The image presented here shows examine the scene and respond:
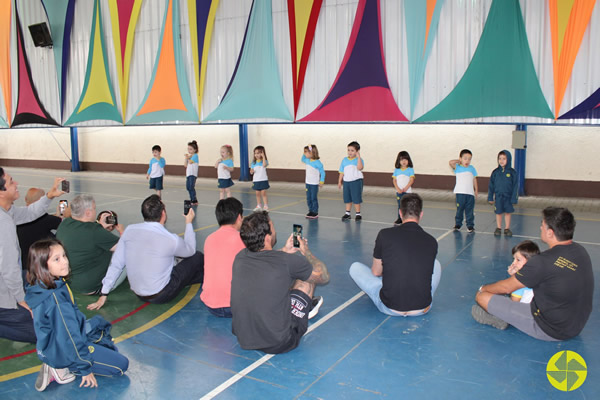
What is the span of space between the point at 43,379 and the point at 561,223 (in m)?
4.36

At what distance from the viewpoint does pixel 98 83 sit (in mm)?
17188

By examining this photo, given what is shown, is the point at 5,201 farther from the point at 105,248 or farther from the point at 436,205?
the point at 436,205

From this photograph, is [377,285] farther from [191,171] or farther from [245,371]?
[191,171]

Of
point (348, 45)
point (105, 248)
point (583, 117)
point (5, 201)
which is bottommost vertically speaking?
point (105, 248)

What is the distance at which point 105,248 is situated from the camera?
5.72 meters

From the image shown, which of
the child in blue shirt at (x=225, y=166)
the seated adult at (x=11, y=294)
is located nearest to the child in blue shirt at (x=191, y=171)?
the child in blue shirt at (x=225, y=166)

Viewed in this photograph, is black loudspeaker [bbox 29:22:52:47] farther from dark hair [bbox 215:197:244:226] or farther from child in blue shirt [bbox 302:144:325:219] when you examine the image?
dark hair [bbox 215:197:244:226]

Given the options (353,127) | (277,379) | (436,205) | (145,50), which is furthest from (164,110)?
(277,379)

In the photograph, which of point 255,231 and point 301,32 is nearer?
point 255,231

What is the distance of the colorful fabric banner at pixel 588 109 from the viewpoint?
10.6 m

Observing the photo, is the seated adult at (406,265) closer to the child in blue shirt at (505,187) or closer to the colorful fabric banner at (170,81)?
the child in blue shirt at (505,187)

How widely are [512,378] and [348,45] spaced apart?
1037cm

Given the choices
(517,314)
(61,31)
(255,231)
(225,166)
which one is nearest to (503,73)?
(225,166)

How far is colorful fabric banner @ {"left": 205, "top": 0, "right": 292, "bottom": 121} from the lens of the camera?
1398 cm
